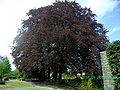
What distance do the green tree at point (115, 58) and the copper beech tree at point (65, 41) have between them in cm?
642

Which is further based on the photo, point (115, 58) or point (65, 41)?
point (65, 41)

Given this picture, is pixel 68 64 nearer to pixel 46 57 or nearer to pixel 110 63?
pixel 46 57

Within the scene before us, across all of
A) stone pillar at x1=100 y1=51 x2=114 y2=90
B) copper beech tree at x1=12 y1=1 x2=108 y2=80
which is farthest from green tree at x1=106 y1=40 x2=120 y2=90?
copper beech tree at x1=12 y1=1 x2=108 y2=80

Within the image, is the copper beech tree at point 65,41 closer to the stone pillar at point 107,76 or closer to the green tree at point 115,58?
the stone pillar at point 107,76

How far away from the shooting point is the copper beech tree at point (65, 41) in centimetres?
1655

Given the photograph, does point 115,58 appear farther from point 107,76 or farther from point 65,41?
point 65,41

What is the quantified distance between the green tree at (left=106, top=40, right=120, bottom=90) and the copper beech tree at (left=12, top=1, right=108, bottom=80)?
6.42 m

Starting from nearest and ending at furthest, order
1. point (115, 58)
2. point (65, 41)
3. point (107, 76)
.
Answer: point (115, 58) → point (107, 76) → point (65, 41)

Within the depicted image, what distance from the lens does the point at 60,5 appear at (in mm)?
19750

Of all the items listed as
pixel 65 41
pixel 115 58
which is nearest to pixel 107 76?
pixel 115 58

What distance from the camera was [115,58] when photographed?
9.06 metres

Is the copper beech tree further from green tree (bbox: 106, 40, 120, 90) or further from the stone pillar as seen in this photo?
green tree (bbox: 106, 40, 120, 90)

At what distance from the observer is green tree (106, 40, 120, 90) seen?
28.6ft

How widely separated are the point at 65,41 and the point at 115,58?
8.46 m
